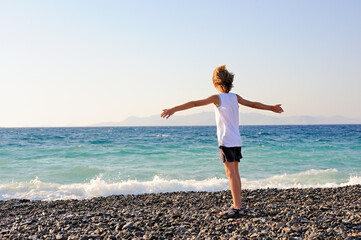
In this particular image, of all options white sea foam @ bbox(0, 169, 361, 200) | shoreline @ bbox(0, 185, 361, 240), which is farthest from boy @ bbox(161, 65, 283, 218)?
white sea foam @ bbox(0, 169, 361, 200)

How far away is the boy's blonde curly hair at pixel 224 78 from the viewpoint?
4.70m

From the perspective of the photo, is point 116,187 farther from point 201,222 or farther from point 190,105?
point 190,105

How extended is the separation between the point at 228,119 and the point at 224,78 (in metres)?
0.64

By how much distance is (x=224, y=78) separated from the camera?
4695mm

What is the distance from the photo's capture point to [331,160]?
16578mm

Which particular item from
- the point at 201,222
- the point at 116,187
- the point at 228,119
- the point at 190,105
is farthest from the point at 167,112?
the point at 116,187

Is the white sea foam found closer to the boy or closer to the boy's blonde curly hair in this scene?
the boy

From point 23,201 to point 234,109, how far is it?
5936 millimetres

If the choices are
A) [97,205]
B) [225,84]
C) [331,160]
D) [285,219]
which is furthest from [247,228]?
[331,160]

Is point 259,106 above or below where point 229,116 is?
above

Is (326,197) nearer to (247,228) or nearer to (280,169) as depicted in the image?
(247,228)

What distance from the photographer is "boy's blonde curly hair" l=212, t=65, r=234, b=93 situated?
4703 mm

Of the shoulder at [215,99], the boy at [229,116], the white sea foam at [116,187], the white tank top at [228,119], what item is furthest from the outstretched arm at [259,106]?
the white sea foam at [116,187]

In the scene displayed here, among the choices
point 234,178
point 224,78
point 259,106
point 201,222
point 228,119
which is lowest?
point 201,222
